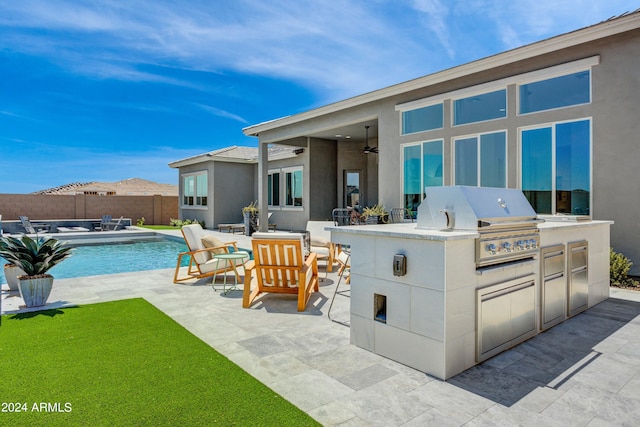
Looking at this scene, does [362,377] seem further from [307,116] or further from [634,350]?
[307,116]

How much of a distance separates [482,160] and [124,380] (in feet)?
28.5

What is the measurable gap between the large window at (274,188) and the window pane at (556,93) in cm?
1256

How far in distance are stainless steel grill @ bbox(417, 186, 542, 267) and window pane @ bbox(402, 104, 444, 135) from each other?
650cm

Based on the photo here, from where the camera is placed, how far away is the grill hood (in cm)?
329

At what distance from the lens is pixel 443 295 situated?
2.93m

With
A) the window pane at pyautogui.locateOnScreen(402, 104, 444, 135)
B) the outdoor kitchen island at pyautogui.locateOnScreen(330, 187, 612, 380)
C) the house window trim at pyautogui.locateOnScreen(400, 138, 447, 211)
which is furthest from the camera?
the window pane at pyautogui.locateOnScreen(402, 104, 444, 135)

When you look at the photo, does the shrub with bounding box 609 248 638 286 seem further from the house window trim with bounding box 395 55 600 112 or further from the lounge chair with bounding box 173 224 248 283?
the lounge chair with bounding box 173 224 248 283

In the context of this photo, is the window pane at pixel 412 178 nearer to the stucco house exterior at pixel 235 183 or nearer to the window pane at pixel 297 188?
the stucco house exterior at pixel 235 183

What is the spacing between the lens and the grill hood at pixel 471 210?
130 inches

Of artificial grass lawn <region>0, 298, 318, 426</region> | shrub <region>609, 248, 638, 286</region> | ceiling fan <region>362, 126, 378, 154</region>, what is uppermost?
ceiling fan <region>362, 126, 378, 154</region>

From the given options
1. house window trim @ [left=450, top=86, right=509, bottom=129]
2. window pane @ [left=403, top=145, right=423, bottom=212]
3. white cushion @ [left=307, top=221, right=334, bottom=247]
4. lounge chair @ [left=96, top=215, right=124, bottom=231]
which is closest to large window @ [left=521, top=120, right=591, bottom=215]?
house window trim @ [left=450, top=86, right=509, bottom=129]

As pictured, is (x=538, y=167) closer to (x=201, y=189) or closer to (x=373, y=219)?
(x=373, y=219)

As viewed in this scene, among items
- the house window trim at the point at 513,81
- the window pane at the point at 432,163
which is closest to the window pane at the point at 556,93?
the house window trim at the point at 513,81

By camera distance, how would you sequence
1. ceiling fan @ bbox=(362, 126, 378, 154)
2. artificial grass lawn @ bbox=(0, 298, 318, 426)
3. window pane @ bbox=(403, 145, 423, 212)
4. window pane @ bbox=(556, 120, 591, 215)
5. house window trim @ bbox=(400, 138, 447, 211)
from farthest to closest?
ceiling fan @ bbox=(362, 126, 378, 154) < window pane @ bbox=(403, 145, 423, 212) < house window trim @ bbox=(400, 138, 447, 211) < window pane @ bbox=(556, 120, 591, 215) < artificial grass lawn @ bbox=(0, 298, 318, 426)
